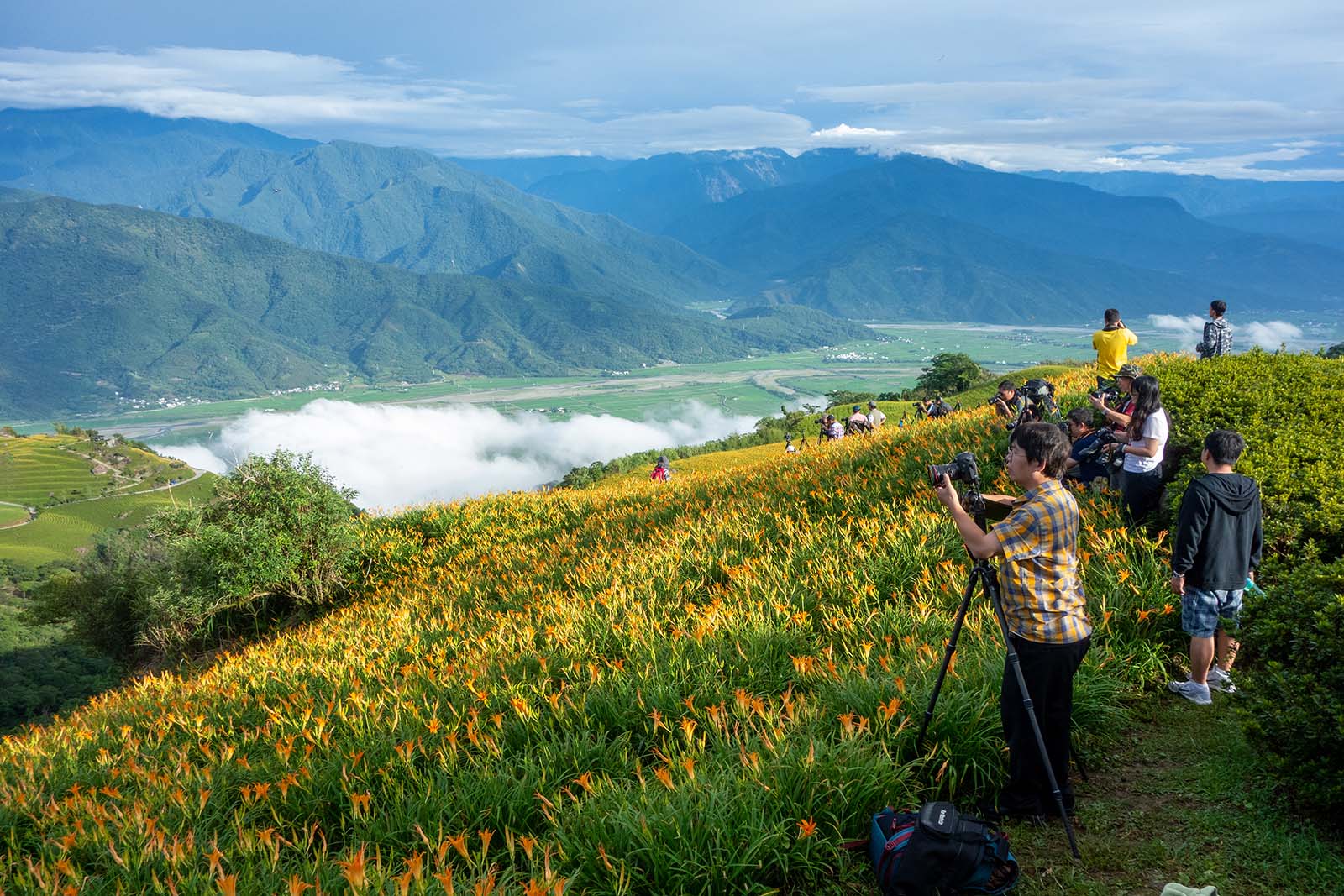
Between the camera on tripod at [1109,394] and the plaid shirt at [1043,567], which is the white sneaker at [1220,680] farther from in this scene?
the camera on tripod at [1109,394]

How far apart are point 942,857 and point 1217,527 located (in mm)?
2992

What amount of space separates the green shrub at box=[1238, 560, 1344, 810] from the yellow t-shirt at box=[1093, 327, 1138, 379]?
23.4 ft

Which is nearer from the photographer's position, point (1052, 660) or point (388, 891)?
point (388, 891)

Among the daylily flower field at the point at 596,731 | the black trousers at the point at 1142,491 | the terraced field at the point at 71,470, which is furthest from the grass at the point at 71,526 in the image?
A: the black trousers at the point at 1142,491

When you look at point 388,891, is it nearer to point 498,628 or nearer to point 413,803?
point 413,803

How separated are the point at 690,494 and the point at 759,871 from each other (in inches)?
359

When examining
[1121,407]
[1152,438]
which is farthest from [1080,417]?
[1121,407]

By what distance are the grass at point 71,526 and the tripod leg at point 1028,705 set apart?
313 ft

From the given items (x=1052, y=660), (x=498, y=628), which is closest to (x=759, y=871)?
(x=1052, y=660)

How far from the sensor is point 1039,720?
4.04 meters

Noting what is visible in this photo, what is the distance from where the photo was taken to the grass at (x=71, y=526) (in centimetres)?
8844

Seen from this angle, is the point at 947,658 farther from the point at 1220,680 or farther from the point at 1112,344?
the point at 1112,344

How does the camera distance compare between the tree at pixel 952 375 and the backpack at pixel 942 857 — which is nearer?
the backpack at pixel 942 857

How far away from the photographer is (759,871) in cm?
367
